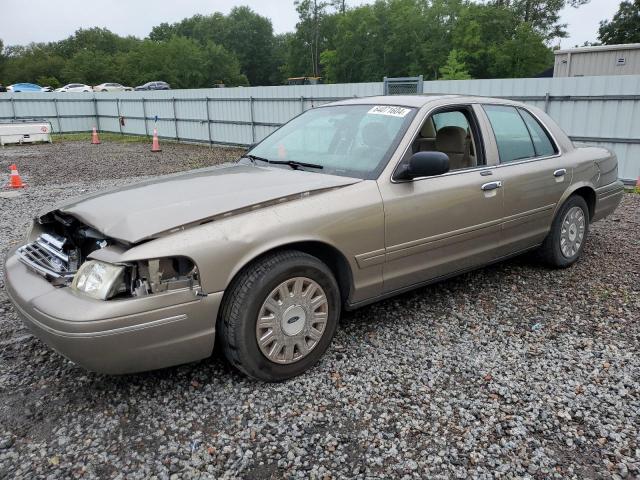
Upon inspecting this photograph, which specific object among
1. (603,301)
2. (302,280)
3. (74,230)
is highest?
(74,230)

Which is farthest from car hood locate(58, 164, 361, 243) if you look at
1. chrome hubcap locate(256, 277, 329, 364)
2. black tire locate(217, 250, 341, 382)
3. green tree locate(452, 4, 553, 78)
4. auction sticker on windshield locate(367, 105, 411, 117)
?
green tree locate(452, 4, 553, 78)

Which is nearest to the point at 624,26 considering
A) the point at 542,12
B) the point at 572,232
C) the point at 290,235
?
the point at 542,12

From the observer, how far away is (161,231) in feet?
8.79

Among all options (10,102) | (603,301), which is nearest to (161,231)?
(603,301)

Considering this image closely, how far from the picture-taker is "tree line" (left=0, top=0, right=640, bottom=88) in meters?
47.6

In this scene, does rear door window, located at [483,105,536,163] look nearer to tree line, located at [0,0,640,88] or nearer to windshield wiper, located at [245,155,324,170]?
windshield wiper, located at [245,155,324,170]

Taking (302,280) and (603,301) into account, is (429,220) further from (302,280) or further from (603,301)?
(603,301)

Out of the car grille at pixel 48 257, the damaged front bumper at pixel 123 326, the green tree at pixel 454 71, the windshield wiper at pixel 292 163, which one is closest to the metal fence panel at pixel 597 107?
the windshield wiper at pixel 292 163

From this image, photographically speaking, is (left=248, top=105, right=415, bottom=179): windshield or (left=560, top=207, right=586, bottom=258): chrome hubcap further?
(left=560, top=207, right=586, bottom=258): chrome hubcap

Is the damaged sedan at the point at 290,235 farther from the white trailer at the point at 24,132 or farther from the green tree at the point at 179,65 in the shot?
the green tree at the point at 179,65

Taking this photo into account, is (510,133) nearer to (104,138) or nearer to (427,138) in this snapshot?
(427,138)

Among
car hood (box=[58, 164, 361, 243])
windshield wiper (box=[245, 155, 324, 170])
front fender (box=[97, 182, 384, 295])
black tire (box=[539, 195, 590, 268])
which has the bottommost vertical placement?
black tire (box=[539, 195, 590, 268])

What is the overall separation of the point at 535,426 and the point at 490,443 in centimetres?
30

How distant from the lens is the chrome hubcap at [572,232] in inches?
194
